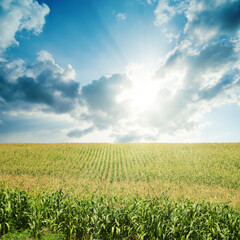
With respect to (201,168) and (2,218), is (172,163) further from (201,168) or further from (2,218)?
(2,218)

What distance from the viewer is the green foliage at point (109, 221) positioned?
6.00 metres

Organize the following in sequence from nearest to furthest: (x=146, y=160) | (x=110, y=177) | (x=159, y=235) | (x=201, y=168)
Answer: (x=159, y=235)
(x=110, y=177)
(x=201, y=168)
(x=146, y=160)

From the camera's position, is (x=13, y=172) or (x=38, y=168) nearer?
(x=13, y=172)

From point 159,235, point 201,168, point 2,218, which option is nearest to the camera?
point 159,235

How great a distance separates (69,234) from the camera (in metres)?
6.16

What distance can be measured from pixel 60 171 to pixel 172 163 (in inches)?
775

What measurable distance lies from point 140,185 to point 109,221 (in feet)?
40.0

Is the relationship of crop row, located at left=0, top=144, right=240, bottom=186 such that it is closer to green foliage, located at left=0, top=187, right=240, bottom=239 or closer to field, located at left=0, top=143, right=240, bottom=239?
field, located at left=0, top=143, right=240, bottom=239

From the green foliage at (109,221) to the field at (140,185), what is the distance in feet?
0.16

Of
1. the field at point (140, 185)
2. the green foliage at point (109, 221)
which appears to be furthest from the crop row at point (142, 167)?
the green foliage at point (109, 221)

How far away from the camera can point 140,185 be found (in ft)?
57.6

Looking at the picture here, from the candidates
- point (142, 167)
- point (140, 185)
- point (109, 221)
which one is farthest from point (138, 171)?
point (109, 221)

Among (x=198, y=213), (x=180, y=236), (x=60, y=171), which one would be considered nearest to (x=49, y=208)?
(x=180, y=236)

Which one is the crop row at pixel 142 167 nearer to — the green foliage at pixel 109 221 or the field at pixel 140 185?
the field at pixel 140 185
